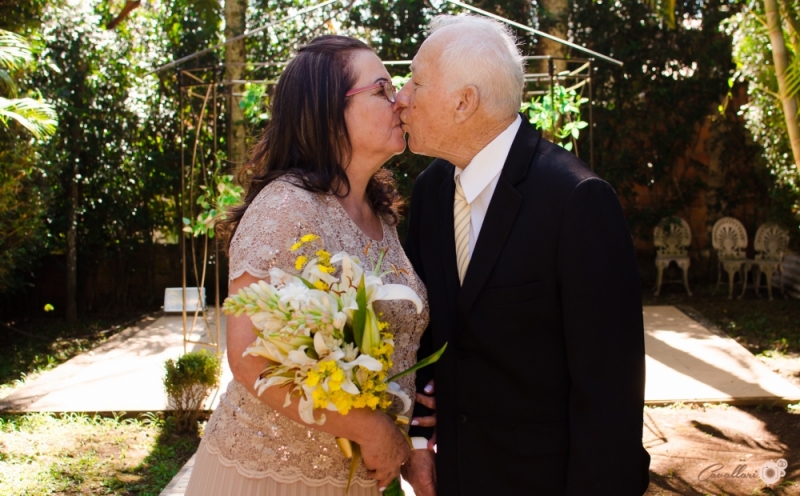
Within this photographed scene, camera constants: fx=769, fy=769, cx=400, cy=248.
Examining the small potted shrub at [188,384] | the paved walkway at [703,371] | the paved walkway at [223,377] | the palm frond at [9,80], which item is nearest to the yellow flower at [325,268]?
the paved walkway at [223,377]

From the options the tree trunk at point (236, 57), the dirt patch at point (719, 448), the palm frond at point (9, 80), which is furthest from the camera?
the tree trunk at point (236, 57)

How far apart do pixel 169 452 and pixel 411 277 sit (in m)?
3.57

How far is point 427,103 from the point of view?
7.41 feet

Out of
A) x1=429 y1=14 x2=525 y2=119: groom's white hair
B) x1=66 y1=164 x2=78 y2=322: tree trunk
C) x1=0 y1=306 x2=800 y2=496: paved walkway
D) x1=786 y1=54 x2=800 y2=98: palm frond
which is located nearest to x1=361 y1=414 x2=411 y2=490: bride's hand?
x1=429 y1=14 x2=525 y2=119: groom's white hair

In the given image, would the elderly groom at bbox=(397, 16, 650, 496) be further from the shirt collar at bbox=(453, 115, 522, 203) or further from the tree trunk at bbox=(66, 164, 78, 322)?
Result: the tree trunk at bbox=(66, 164, 78, 322)

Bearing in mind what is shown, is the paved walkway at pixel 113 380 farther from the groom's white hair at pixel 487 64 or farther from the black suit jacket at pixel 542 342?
the groom's white hair at pixel 487 64

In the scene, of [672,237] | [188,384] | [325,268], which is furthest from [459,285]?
[672,237]

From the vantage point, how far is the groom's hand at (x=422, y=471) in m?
2.30

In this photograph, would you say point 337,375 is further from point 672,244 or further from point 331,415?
point 672,244

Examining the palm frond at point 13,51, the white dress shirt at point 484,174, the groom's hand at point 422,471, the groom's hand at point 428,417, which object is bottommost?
the groom's hand at point 422,471

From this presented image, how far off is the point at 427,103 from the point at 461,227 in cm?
38

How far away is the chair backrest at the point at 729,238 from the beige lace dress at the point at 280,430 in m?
9.40

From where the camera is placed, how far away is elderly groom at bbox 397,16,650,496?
75.7 inches

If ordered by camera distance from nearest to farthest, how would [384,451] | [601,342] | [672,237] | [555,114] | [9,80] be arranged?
[601,342] < [384,451] < [555,114] < [9,80] < [672,237]
